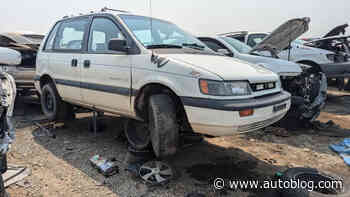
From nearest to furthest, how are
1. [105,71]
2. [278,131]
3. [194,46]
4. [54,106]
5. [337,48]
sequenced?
1. [105,71]
2. [194,46]
3. [54,106]
4. [278,131]
5. [337,48]

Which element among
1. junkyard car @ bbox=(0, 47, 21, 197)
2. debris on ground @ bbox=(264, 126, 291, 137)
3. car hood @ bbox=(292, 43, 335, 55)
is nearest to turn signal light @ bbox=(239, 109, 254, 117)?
junkyard car @ bbox=(0, 47, 21, 197)

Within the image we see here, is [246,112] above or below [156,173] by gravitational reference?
above

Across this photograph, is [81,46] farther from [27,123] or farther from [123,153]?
[27,123]

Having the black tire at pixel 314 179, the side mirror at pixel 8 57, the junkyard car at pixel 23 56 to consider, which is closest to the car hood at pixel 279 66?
the black tire at pixel 314 179

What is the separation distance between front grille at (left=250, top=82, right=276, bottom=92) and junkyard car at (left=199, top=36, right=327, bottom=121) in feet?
5.81

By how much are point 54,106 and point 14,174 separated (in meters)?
1.73

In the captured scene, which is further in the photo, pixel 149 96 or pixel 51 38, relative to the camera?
pixel 51 38

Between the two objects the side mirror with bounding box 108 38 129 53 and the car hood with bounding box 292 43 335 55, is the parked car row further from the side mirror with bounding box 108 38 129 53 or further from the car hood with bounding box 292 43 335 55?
the car hood with bounding box 292 43 335 55

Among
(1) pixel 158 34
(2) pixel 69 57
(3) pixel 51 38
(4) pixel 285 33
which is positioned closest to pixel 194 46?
(1) pixel 158 34

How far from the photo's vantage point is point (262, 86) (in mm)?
2732

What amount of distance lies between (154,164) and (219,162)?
34.8 inches

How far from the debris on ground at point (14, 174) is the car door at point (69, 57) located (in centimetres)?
123

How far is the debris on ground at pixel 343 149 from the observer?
3373 mm

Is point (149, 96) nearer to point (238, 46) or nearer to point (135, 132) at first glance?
point (135, 132)
